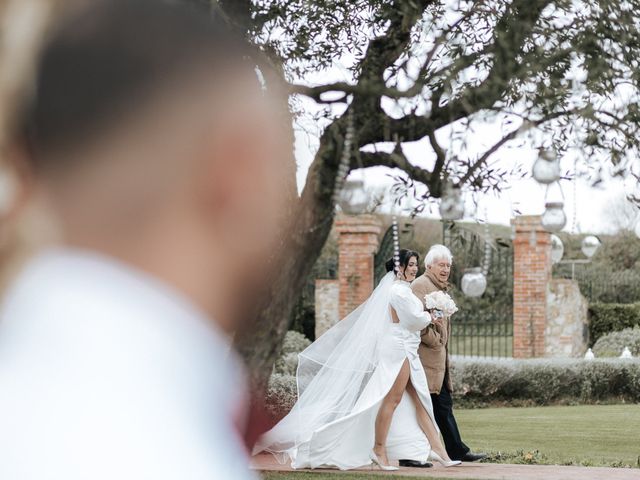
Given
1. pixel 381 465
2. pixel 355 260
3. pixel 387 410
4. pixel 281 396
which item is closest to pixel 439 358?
pixel 387 410

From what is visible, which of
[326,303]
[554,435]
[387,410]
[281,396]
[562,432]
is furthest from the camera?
[326,303]

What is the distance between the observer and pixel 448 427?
896cm

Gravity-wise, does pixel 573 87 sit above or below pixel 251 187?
above

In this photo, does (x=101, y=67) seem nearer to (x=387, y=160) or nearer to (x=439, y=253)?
(x=387, y=160)

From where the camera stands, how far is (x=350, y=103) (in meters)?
4.23

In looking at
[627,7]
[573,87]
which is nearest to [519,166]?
[573,87]

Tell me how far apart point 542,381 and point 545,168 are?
10720 millimetres

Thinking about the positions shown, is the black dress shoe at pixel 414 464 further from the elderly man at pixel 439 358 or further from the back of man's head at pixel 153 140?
the back of man's head at pixel 153 140

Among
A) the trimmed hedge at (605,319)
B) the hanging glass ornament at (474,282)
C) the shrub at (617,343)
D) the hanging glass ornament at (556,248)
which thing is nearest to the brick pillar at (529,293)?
the hanging glass ornament at (556,248)

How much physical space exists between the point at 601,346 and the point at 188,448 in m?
19.7

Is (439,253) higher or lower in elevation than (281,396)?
higher

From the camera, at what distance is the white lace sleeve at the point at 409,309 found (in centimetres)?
855

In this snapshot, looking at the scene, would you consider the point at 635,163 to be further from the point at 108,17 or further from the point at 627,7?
the point at 108,17

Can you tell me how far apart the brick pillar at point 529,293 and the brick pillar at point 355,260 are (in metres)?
2.67
